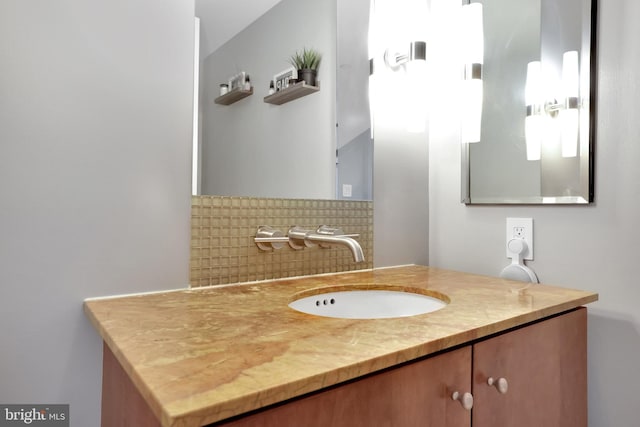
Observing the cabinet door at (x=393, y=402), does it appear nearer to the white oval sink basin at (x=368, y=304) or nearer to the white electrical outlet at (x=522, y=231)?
the white oval sink basin at (x=368, y=304)

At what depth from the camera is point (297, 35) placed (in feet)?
4.08

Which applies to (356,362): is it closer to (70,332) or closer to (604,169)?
(70,332)

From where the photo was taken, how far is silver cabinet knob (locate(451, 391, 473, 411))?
0.71m

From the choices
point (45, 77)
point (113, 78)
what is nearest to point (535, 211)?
point (113, 78)

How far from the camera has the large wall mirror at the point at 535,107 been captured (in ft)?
3.69

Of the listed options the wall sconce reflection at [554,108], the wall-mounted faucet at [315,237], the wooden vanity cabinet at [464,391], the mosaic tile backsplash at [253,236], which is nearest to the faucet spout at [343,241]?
the wall-mounted faucet at [315,237]

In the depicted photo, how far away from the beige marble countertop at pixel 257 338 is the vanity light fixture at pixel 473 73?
1.95 ft

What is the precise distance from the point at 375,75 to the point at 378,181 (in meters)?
0.38

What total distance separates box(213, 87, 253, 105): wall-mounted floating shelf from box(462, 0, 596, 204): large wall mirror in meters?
0.81

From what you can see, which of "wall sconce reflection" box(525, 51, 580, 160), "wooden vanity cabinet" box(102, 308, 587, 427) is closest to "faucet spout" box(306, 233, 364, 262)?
"wooden vanity cabinet" box(102, 308, 587, 427)

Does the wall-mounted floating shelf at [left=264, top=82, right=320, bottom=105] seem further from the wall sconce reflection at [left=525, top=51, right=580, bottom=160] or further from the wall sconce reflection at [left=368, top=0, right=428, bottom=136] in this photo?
the wall sconce reflection at [left=525, top=51, right=580, bottom=160]

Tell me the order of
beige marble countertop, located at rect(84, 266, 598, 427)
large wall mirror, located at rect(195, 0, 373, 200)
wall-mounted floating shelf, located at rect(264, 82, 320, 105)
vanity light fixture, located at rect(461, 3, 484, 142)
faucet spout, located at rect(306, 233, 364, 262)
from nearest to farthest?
1. beige marble countertop, located at rect(84, 266, 598, 427)
2. faucet spout, located at rect(306, 233, 364, 262)
3. large wall mirror, located at rect(195, 0, 373, 200)
4. wall-mounted floating shelf, located at rect(264, 82, 320, 105)
5. vanity light fixture, located at rect(461, 3, 484, 142)

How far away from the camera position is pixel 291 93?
1231 millimetres

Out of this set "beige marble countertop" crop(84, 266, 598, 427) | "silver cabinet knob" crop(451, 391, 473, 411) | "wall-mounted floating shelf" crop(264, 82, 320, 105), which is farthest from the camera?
"wall-mounted floating shelf" crop(264, 82, 320, 105)
